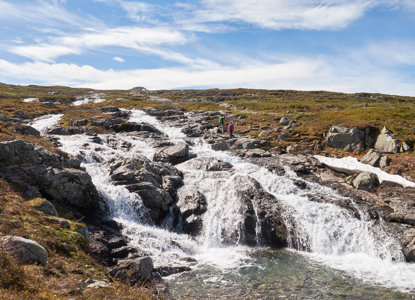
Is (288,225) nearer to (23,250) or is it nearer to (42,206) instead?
(42,206)

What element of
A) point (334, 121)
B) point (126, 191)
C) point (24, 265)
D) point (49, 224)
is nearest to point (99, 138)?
point (126, 191)

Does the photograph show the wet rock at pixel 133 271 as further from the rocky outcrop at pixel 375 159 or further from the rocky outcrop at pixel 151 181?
the rocky outcrop at pixel 375 159

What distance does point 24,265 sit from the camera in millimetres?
11094

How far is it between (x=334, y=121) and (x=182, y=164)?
29.9 m

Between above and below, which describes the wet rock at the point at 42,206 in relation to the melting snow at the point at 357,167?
below

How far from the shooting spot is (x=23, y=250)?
11609 millimetres

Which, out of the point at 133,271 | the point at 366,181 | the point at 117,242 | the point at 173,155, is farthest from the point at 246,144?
the point at 133,271

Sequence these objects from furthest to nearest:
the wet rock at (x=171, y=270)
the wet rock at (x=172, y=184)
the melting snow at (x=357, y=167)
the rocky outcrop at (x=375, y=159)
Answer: the rocky outcrop at (x=375, y=159) → the melting snow at (x=357, y=167) → the wet rock at (x=172, y=184) → the wet rock at (x=171, y=270)

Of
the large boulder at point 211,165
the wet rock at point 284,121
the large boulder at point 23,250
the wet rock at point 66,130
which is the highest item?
the wet rock at point 284,121

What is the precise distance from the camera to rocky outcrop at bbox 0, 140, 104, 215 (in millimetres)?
22797

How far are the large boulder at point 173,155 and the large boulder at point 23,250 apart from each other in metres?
27.6

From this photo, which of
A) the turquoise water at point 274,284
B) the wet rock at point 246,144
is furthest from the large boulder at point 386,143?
the turquoise water at point 274,284

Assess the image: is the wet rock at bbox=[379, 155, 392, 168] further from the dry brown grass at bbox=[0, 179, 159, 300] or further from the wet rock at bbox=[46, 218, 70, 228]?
the wet rock at bbox=[46, 218, 70, 228]

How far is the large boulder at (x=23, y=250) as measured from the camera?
11281 mm
